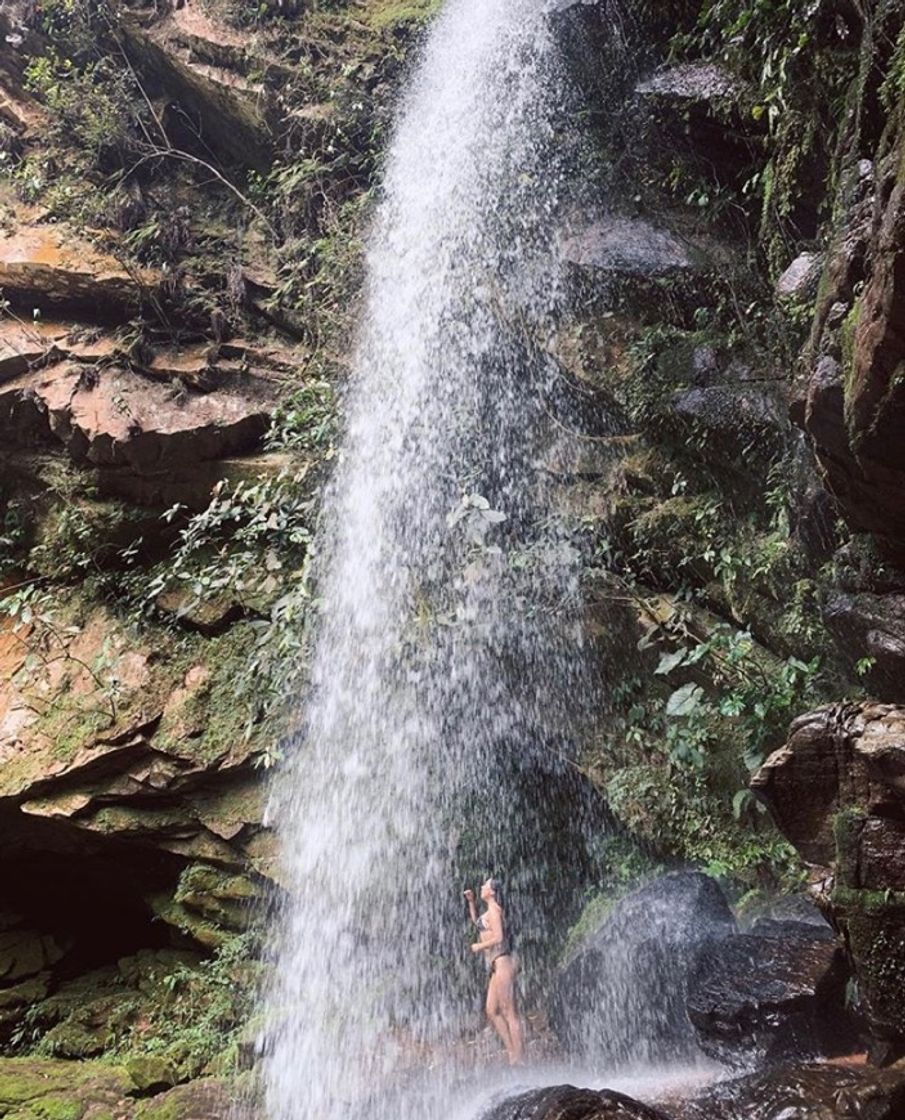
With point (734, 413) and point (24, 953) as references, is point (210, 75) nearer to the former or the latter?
point (734, 413)

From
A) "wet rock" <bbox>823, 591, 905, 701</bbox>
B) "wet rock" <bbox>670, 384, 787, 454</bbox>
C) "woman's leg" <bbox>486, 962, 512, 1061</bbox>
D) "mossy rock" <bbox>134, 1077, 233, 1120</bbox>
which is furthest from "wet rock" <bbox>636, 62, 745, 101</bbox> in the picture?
"mossy rock" <bbox>134, 1077, 233, 1120</bbox>

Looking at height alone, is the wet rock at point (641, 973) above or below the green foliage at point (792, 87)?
below

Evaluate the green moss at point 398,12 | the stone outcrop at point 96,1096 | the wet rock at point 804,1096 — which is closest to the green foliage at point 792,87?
the wet rock at point 804,1096

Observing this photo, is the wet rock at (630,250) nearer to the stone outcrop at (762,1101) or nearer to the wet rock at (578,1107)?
the stone outcrop at (762,1101)

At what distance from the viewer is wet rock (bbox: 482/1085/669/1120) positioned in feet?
11.0

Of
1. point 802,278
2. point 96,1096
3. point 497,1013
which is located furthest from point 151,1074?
point 802,278

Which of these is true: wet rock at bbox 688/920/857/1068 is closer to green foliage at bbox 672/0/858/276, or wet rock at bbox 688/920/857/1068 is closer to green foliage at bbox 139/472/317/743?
green foliage at bbox 139/472/317/743

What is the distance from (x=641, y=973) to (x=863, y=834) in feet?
8.58

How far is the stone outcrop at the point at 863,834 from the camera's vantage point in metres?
3.26

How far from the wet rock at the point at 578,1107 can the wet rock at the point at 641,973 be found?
1.63 meters

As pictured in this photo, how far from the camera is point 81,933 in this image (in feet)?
24.2

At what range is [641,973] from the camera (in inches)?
211

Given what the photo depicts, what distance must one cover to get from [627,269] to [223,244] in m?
4.94

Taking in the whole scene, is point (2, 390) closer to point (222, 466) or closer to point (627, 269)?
point (222, 466)
